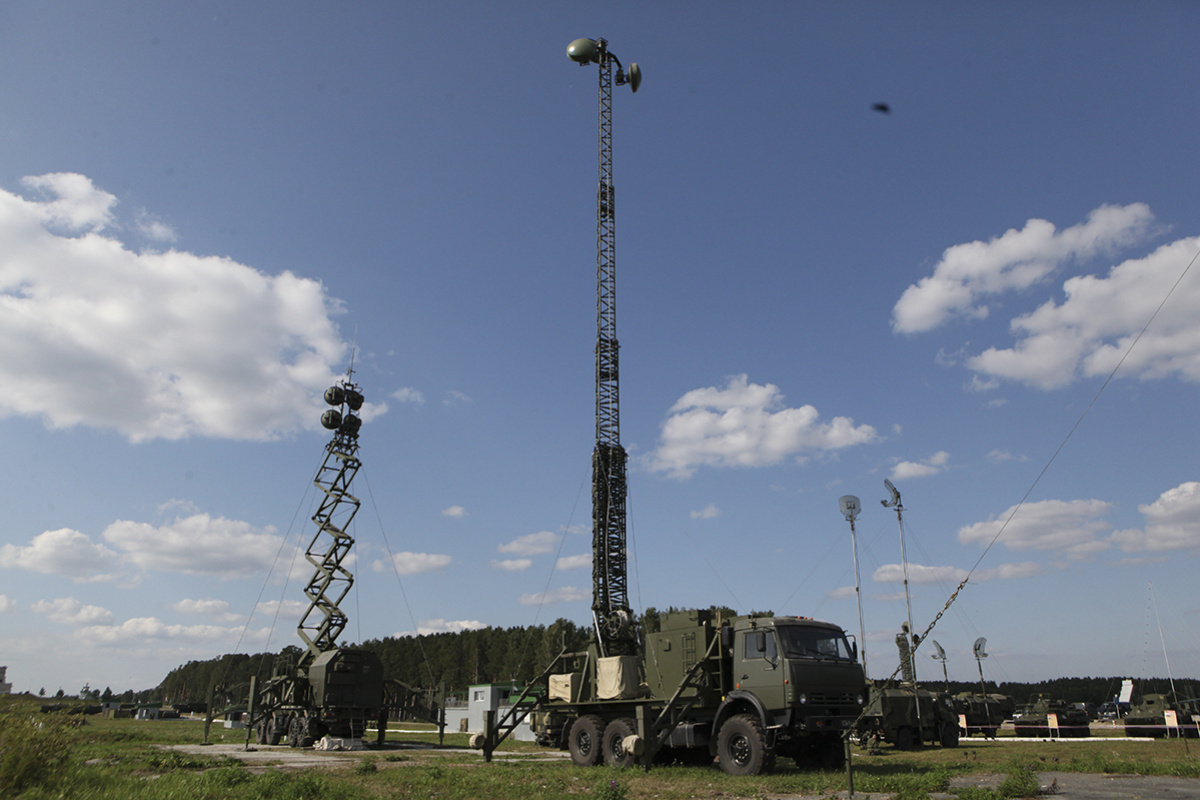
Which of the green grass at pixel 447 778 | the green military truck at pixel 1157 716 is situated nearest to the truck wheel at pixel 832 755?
the green grass at pixel 447 778

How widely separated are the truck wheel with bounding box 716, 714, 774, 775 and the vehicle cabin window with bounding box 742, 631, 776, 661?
4.24 feet

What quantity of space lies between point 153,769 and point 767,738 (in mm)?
13430

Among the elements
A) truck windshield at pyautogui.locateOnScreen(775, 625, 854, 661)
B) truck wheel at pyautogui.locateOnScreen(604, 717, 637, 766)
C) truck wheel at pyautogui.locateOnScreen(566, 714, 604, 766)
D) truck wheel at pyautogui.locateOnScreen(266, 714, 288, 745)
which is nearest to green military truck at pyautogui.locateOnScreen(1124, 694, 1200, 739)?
truck windshield at pyautogui.locateOnScreen(775, 625, 854, 661)

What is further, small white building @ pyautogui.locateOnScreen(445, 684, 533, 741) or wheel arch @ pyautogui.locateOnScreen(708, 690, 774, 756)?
small white building @ pyautogui.locateOnScreen(445, 684, 533, 741)

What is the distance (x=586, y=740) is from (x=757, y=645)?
254 inches

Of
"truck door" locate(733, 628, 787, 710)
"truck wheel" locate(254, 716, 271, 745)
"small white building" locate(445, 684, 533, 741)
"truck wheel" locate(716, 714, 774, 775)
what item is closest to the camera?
"truck wheel" locate(716, 714, 774, 775)

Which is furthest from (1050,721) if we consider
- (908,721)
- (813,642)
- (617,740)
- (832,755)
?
(617,740)

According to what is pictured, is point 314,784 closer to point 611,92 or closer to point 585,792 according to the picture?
point 585,792

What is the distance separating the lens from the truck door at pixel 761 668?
49.7 feet

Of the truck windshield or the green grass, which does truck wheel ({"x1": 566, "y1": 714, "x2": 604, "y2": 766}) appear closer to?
the green grass

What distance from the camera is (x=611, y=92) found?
39531mm

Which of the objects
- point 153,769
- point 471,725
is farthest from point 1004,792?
point 471,725

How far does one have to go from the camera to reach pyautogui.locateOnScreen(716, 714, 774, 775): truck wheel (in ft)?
48.1

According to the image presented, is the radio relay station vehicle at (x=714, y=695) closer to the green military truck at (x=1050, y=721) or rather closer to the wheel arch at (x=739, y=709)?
the wheel arch at (x=739, y=709)
